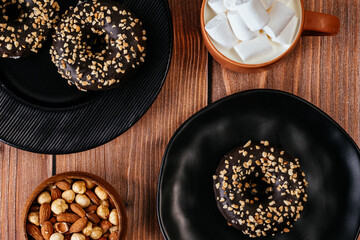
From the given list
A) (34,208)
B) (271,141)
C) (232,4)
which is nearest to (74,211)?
(34,208)

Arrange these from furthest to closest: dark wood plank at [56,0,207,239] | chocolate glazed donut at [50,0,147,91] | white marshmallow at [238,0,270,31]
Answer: dark wood plank at [56,0,207,239]
chocolate glazed donut at [50,0,147,91]
white marshmallow at [238,0,270,31]

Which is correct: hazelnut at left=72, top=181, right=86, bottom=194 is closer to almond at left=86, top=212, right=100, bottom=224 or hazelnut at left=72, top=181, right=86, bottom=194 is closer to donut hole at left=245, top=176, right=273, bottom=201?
almond at left=86, top=212, right=100, bottom=224

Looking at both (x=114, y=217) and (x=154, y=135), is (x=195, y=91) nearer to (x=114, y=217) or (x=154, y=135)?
(x=154, y=135)

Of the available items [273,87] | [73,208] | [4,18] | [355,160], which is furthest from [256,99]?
[4,18]

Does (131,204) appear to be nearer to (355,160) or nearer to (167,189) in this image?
(167,189)

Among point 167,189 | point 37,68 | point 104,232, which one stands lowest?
point 104,232

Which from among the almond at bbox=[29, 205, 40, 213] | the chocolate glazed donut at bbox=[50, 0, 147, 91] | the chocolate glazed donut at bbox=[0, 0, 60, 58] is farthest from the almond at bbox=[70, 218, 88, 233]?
the chocolate glazed donut at bbox=[0, 0, 60, 58]
